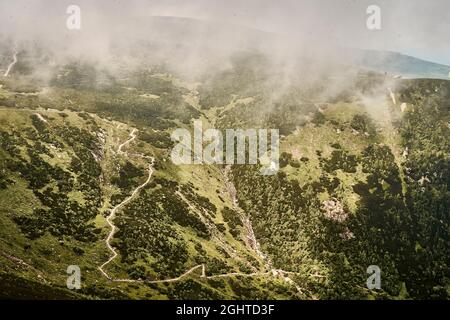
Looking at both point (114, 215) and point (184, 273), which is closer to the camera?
point (184, 273)

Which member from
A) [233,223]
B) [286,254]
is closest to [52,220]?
[233,223]

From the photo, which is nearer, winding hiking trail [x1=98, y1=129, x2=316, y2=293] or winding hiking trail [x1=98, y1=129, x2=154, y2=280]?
winding hiking trail [x1=98, y1=129, x2=154, y2=280]

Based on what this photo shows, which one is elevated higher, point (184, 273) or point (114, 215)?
point (114, 215)

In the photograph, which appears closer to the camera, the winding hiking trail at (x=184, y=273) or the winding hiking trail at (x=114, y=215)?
the winding hiking trail at (x=114, y=215)

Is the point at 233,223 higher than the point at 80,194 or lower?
lower

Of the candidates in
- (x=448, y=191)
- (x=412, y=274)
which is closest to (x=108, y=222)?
(x=412, y=274)

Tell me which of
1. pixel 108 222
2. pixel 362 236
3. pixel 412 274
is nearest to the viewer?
pixel 108 222

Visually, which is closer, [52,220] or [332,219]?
[52,220]

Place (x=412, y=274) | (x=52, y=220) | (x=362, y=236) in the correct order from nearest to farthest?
1. (x=52, y=220)
2. (x=412, y=274)
3. (x=362, y=236)

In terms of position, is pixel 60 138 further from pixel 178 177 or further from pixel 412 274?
pixel 412 274

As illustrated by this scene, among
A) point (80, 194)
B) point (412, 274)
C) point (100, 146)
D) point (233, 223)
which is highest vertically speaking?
point (100, 146)
